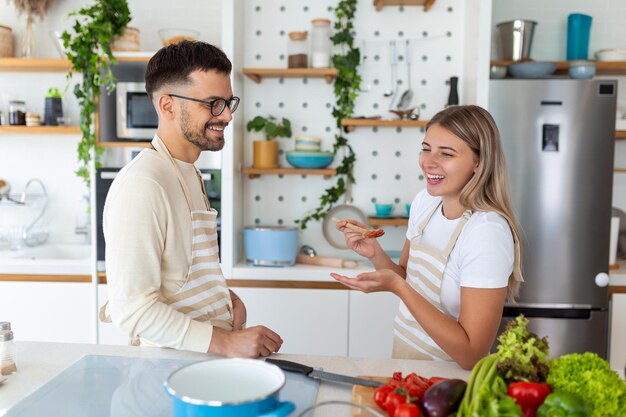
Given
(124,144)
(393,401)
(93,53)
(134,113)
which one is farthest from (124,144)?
(393,401)

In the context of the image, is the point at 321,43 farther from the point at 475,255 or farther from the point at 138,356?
the point at 138,356

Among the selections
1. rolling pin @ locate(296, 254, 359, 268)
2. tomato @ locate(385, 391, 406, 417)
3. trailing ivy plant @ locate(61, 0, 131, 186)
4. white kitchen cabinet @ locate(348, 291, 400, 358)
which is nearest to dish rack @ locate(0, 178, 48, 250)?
trailing ivy plant @ locate(61, 0, 131, 186)

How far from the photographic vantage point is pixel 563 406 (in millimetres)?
896

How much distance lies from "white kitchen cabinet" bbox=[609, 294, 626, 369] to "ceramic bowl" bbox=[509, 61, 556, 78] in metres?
1.23

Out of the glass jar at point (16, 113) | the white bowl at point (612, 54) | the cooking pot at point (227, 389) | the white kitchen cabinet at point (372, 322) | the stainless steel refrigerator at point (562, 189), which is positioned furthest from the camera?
the glass jar at point (16, 113)

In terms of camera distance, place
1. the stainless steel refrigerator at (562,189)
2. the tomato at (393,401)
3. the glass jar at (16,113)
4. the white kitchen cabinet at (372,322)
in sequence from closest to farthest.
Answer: the tomato at (393,401) < the stainless steel refrigerator at (562,189) < the white kitchen cabinet at (372,322) < the glass jar at (16,113)

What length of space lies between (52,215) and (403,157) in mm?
2222

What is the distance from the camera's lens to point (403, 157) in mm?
3568

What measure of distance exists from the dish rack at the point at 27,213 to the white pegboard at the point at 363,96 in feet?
4.19

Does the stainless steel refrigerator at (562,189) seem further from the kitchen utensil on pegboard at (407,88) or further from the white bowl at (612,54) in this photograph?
the kitchen utensil on pegboard at (407,88)

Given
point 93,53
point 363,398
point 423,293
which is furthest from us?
point 93,53

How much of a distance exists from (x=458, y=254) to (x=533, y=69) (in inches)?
76.8

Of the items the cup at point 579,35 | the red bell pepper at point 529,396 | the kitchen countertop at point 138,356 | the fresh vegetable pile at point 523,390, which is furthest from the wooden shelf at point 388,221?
the red bell pepper at point 529,396

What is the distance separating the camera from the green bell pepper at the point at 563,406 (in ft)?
2.92
